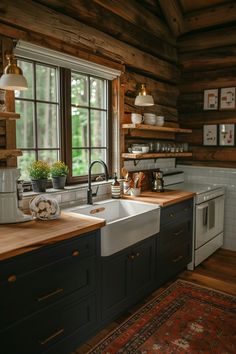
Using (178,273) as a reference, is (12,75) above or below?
above

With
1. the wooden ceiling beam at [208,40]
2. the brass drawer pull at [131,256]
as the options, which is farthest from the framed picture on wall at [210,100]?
the brass drawer pull at [131,256]

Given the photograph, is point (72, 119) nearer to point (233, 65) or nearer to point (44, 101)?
point (44, 101)

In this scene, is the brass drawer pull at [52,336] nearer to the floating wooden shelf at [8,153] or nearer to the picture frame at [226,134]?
the floating wooden shelf at [8,153]

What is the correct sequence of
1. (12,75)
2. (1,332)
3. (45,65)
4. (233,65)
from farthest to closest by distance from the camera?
1. (233,65)
2. (45,65)
3. (12,75)
4. (1,332)

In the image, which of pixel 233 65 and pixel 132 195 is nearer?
pixel 132 195

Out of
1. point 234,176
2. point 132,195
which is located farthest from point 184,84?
point 132,195

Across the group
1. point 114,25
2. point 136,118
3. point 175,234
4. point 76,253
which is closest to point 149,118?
point 136,118

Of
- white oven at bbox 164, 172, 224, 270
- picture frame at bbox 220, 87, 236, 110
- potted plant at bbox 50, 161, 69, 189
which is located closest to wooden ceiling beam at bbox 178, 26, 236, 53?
picture frame at bbox 220, 87, 236, 110

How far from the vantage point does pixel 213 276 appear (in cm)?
353

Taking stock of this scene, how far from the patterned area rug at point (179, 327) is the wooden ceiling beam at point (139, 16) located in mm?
2868

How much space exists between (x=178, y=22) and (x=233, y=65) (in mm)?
914

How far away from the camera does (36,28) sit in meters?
2.48

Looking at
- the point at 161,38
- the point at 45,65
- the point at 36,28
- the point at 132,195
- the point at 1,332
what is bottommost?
the point at 1,332

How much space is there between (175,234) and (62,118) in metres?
1.62
